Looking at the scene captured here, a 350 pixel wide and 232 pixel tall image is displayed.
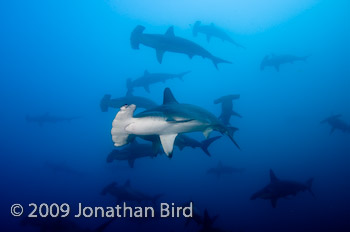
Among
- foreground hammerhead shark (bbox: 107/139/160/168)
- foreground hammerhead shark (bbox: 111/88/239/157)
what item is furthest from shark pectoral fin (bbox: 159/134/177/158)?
foreground hammerhead shark (bbox: 107/139/160/168)

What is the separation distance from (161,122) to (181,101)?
178ft

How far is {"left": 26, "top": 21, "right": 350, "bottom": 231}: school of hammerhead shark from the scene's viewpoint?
8.13 ft

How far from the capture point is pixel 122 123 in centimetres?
243

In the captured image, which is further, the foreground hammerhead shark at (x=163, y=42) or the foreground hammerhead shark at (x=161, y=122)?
the foreground hammerhead shark at (x=163, y=42)

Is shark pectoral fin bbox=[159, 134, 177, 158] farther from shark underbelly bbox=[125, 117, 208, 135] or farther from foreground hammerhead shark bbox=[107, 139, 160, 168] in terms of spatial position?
foreground hammerhead shark bbox=[107, 139, 160, 168]

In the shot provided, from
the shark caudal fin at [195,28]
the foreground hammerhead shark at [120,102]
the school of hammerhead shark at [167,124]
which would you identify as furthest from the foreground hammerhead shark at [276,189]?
the shark caudal fin at [195,28]

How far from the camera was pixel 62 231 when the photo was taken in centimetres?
677

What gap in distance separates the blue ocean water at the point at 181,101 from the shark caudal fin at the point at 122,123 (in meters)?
4.20

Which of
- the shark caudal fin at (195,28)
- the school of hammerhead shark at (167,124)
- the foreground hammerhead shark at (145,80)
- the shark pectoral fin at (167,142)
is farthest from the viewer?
the shark caudal fin at (195,28)

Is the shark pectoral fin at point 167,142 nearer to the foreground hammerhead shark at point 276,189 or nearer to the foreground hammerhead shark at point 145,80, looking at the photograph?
the foreground hammerhead shark at point 276,189

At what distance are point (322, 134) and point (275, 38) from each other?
118 feet

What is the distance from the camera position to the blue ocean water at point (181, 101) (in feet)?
63.7

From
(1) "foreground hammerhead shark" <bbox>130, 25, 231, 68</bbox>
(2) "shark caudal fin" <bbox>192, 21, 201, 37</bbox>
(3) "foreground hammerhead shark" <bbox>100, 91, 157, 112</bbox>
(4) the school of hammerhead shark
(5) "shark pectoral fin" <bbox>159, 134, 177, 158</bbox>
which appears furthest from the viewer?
(2) "shark caudal fin" <bbox>192, 21, 201, 37</bbox>

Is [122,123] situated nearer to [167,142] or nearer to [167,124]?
[167,124]
